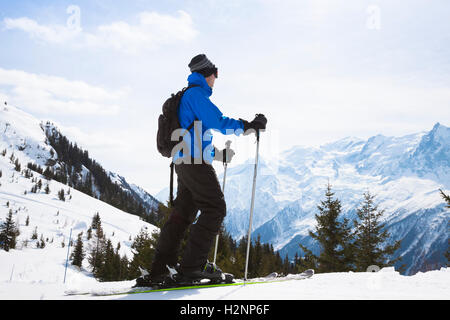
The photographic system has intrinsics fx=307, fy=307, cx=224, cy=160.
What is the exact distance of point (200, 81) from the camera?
3.73 m

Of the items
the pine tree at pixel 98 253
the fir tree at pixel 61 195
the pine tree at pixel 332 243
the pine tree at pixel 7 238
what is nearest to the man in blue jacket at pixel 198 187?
the pine tree at pixel 332 243

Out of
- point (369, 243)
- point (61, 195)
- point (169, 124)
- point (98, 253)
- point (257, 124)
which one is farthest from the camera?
point (61, 195)

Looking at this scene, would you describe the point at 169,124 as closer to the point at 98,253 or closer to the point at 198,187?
the point at 198,187

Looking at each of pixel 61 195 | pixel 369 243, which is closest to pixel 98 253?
pixel 369 243

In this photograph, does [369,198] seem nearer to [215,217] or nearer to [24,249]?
[215,217]

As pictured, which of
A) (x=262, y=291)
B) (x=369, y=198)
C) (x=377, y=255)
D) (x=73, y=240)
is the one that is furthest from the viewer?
(x=73, y=240)

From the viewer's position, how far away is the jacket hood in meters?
3.73

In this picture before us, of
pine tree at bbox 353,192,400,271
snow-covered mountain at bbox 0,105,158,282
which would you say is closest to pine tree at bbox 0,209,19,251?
snow-covered mountain at bbox 0,105,158,282

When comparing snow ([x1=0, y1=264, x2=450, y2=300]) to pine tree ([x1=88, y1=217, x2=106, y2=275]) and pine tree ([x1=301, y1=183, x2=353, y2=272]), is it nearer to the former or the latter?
pine tree ([x1=301, y1=183, x2=353, y2=272])

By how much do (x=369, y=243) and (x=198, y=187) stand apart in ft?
70.0

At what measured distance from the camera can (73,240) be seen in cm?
10694

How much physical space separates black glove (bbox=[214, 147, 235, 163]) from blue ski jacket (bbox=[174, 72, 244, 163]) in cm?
42

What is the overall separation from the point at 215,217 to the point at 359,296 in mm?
1636
